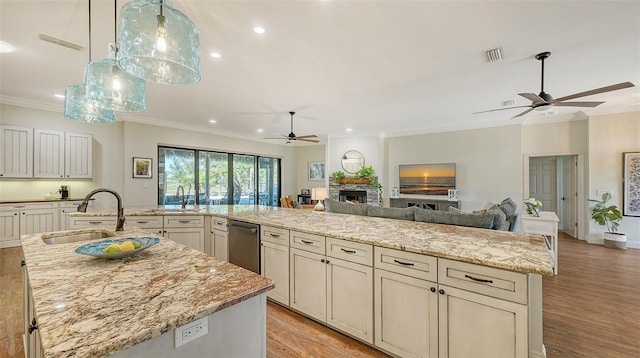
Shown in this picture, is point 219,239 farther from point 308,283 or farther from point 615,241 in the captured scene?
point 615,241

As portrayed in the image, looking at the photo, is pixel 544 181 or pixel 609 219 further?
pixel 544 181

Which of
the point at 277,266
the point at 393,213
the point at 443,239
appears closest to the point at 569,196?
the point at 393,213

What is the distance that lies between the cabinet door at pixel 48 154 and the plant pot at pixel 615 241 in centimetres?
1052

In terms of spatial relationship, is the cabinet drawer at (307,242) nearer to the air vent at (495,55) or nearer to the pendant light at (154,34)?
the pendant light at (154,34)

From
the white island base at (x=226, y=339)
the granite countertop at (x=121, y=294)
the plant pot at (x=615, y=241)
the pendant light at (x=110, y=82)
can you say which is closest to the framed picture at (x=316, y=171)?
the plant pot at (x=615, y=241)

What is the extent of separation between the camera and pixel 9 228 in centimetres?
451

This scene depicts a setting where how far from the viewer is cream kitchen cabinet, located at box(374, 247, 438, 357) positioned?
5.73ft

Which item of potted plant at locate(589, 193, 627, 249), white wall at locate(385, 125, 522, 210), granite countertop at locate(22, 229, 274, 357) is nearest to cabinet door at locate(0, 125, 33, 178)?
granite countertop at locate(22, 229, 274, 357)

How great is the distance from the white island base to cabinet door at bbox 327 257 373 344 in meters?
1.10

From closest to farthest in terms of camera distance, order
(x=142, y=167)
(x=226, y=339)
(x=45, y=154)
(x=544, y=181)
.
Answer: (x=226, y=339), (x=45, y=154), (x=142, y=167), (x=544, y=181)

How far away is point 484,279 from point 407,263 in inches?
18.1

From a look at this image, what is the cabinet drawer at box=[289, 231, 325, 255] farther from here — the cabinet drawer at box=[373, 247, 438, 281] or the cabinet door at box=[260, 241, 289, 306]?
the cabinet drawer at box=[373, 247, 438, 281]

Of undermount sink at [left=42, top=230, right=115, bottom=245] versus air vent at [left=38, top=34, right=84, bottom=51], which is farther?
air vent at [left=38, top=34, right=84, bottom=51]

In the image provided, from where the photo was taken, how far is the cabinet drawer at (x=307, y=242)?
234 centimetres
